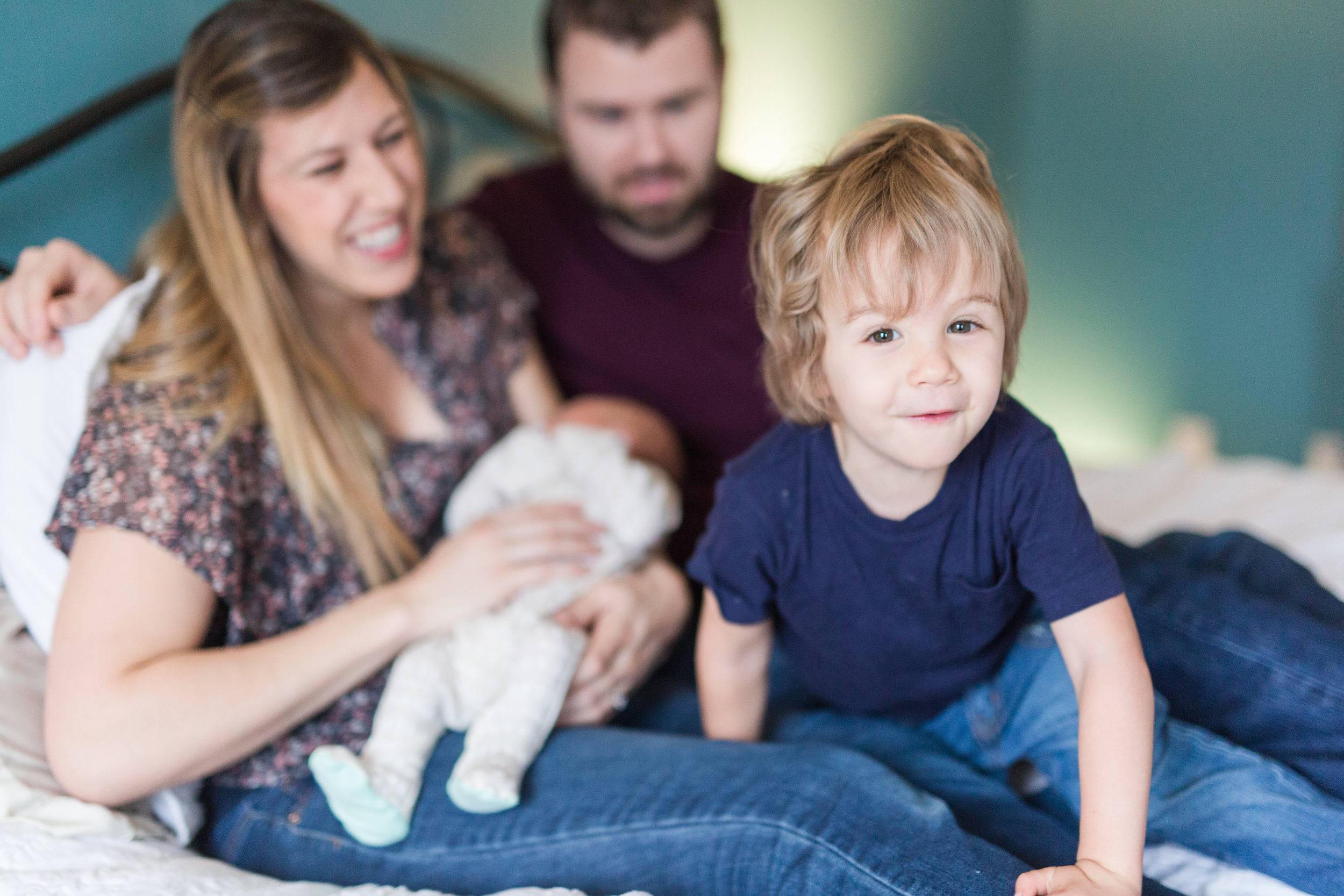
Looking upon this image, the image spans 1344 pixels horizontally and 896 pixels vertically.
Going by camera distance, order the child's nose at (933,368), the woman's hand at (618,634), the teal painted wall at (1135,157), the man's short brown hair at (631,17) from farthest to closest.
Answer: the teal painted wall at (1135,157)
the man's short brown hair at (631,17)
the woman's hand at (618,634)
the child's nose at (933,368)

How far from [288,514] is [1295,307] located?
285 centimetres

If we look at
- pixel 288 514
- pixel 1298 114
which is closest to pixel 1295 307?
pixel 1298 114

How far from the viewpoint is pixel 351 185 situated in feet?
4.10

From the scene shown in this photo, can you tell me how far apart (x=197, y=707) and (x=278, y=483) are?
284mm

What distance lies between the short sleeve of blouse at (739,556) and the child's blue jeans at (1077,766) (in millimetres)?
247

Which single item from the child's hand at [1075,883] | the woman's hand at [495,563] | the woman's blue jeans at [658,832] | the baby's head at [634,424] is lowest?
the woman's blue jeans at [658,832]

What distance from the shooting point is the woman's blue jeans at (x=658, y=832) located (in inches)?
36.2

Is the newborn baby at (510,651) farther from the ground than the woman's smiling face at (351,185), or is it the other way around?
the woman's smiling face at (351,185)

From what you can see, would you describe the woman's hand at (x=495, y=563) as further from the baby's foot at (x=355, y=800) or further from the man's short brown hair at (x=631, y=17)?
the man's short brown hair at (x=631, y=17)

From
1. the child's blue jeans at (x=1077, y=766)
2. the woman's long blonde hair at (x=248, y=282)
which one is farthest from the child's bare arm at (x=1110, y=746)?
the woman's long blonde hair at (x=248, y=282)

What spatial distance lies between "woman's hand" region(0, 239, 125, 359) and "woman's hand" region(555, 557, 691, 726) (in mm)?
657

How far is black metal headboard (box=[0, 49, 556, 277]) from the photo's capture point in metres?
1.28

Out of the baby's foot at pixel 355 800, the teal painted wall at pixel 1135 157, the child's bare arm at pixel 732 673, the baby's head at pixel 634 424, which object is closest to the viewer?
the baby's foot at pixel 355 800

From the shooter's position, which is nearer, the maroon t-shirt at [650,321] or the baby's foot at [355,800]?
the baby's foot at [355,800]
